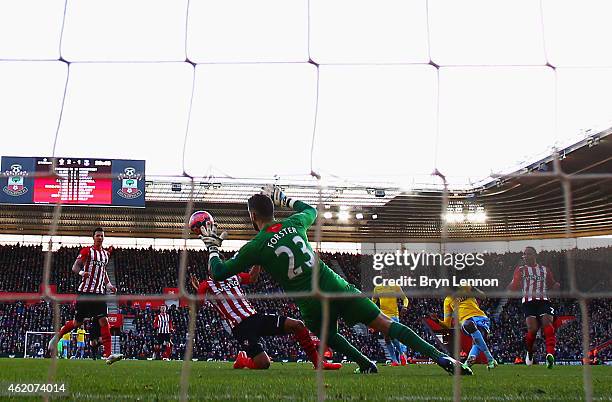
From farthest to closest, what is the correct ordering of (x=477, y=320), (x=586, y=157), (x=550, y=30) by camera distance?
1. (x=477, y=320)
2. (x=586, y=157)
3. (x=550, y=30)

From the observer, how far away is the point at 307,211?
215 inches

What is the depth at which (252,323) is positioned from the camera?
25.4 ft

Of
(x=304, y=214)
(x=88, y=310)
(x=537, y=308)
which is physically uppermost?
(x=304, y=214)

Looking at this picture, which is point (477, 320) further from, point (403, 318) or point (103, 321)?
point (403, 318)

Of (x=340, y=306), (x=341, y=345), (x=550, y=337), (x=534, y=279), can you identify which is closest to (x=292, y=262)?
(x=340, y=306)

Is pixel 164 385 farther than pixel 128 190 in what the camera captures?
No

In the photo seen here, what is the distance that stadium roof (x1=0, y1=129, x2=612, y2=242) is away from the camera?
5.66m

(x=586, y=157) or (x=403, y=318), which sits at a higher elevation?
(x=586, y=157)

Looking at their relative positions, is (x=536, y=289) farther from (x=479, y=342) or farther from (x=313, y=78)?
(x=313, y=78)

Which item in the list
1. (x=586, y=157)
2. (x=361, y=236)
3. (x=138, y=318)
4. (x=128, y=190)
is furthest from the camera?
(x=138, y=318)

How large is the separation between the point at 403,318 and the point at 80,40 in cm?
1719

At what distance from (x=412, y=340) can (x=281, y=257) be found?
1129 mm

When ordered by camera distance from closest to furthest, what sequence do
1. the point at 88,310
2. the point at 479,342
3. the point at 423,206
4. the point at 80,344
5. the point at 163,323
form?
the point at 423,206, the point at 88,310, the point at 479,342, the point at 163,323, the point at 80,344

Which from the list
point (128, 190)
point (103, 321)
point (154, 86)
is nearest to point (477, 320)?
point (103, 321)
